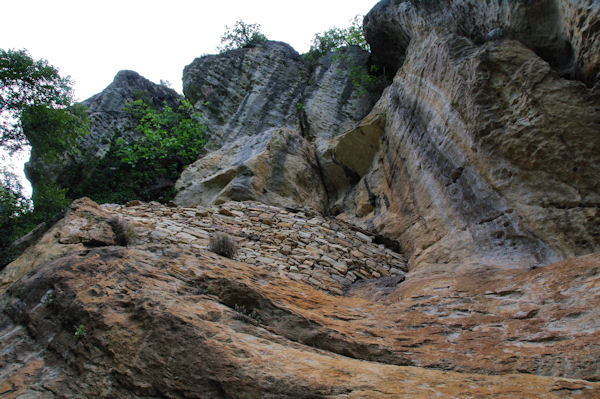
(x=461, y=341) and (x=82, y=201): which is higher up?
(x=82, y=201)

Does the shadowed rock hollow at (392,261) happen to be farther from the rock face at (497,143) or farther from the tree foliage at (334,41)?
the tree foliage at (334,41)

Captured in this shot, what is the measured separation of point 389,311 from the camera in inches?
152

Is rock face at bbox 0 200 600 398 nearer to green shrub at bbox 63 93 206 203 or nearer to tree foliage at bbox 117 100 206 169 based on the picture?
green shrub at bbox 63 93 206 203

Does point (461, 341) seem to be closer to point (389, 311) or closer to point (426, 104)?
point (389, 311)

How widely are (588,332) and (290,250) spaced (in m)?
3.90

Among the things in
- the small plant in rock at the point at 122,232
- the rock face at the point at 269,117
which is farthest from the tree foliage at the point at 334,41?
the small plant in rock at the point at 122,232

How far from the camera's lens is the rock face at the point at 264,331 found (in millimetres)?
2213

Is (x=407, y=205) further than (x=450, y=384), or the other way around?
(x=407, y=205)

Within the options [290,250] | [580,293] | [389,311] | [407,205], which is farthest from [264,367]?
[407,205]

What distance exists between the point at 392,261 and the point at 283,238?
1.91 m

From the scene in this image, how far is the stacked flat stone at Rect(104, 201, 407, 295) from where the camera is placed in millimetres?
5242

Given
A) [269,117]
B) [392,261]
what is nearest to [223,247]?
[392,261]

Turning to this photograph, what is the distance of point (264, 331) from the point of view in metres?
2.89

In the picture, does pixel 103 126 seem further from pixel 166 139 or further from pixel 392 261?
pixel 392 261
